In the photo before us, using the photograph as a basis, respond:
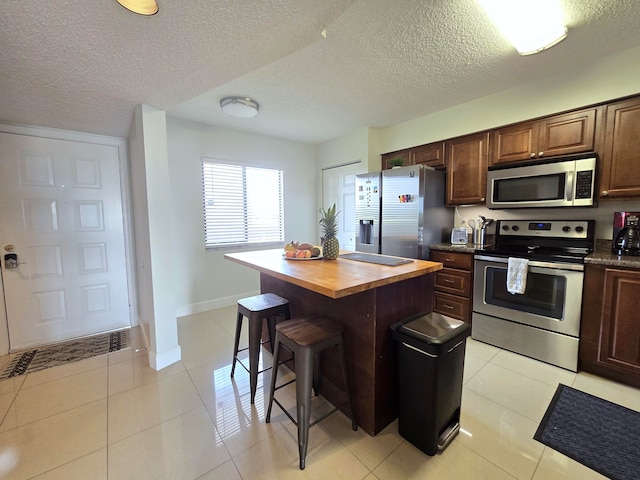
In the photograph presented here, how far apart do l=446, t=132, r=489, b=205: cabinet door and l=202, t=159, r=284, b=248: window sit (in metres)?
2.51

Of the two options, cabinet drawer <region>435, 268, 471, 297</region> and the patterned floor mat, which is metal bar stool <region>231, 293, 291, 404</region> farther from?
cabinet drawer <region>435, 268, 471, 297</region>

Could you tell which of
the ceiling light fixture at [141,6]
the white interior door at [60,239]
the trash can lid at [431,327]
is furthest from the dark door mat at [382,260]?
the white interior door at [60,239]

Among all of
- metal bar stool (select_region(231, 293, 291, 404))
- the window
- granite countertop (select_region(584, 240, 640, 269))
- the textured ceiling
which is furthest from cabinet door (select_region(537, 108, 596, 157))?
the window

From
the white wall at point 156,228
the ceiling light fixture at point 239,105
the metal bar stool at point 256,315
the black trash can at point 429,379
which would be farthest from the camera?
the ceiling light fixture at point 239,105

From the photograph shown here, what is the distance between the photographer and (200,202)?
357 centimetres

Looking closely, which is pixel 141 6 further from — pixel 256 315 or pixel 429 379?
pixel 429 379

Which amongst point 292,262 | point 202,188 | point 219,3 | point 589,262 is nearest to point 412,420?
point 292,262

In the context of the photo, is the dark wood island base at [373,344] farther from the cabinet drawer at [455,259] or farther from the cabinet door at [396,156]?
the cabinet door at [396,156]

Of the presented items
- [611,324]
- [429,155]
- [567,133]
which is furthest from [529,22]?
[611,324]

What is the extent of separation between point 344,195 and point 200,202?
214cm

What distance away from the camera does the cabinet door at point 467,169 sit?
2.88 metres

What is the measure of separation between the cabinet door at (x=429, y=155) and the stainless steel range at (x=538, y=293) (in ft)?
3.50

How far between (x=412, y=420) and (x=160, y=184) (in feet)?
8.23

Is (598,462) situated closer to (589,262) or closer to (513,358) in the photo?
(513,358)
